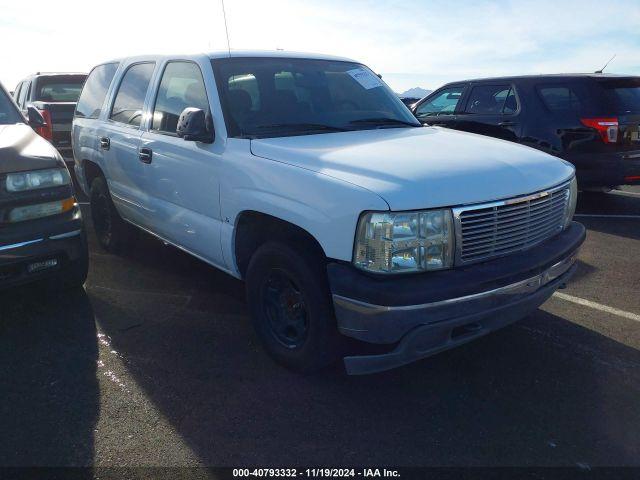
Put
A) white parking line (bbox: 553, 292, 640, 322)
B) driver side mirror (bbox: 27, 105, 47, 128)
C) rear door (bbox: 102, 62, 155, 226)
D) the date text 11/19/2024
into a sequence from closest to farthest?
the date text 11/19/2024 < white parking line (bbox: 553, 292, 640, 322) < rear door (bbox: 102, 62, 155, 226) < driver side mirror (bbox: 27, 105, 47, 128)

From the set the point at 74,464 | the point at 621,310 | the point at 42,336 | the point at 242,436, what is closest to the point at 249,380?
the point at 242,436

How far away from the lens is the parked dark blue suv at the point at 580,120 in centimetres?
662

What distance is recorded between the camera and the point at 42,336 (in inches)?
152

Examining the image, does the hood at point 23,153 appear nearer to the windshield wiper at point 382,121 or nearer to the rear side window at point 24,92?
the windshield wiper at point 382,121

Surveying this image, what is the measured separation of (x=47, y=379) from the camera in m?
3.30

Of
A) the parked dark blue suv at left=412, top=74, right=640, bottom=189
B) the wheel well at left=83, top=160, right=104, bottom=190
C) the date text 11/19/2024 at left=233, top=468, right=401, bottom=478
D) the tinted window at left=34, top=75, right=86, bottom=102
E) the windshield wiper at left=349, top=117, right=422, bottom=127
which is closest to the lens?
the date text 11/19/2024 at left=233, top=468, right=401, bottom=478

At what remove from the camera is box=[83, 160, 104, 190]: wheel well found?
5.57m

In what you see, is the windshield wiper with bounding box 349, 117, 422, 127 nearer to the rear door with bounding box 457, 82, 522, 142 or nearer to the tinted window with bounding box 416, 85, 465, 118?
the rear door with bounding box 457, 82, 522, 142

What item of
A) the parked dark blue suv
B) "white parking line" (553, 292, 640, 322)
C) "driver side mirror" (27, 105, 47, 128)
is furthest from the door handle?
the parked dark blue suv

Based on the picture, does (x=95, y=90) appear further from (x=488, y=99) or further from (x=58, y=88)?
(x=58, y=88)

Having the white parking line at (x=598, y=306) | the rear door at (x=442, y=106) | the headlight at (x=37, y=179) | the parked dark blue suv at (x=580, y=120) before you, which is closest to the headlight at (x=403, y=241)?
the white parking line at (x=598, y=306)

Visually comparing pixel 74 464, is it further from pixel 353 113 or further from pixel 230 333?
pixel 353 113

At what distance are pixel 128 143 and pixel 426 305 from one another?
3156mm

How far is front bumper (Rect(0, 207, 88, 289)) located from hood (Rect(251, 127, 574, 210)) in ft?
5.33
